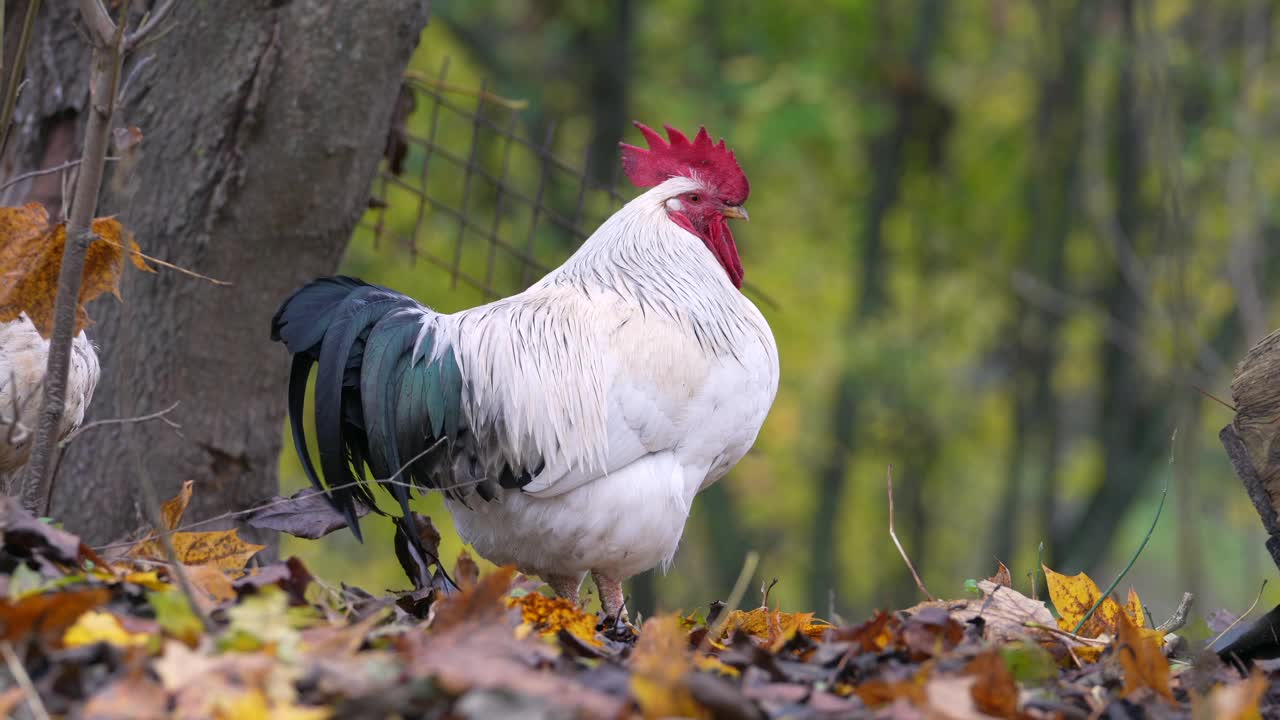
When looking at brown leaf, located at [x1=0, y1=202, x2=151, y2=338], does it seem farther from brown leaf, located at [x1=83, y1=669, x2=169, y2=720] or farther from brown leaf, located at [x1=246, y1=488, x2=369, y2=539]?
brown leaf, located at [x1=83, y1=669, x2=169, y2=720]

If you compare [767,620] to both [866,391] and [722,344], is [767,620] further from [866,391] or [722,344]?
[866,391]

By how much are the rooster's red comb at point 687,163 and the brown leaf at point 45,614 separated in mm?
2925

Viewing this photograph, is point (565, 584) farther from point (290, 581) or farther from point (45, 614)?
point (45, 614)

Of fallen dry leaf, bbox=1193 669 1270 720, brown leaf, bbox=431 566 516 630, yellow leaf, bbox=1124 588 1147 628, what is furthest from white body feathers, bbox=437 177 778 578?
fallen dry leaf, bbox=1193 669 1270 720

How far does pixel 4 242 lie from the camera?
10.5 feet

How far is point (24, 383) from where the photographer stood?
3.35 m

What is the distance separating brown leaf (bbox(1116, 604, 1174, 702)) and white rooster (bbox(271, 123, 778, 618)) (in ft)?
5.08

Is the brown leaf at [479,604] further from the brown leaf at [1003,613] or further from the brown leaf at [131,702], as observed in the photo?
the brown leaf at [1003,613]

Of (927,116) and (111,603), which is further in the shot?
(927,116)

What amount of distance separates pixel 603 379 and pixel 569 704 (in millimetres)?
2059

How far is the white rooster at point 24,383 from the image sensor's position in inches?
130

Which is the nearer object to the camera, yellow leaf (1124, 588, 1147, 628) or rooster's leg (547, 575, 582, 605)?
yellow leaf (1124, 588, 1147, 628)

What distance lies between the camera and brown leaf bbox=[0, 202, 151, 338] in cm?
317

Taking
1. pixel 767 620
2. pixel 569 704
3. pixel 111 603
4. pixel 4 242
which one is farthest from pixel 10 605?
pixel 767 620
